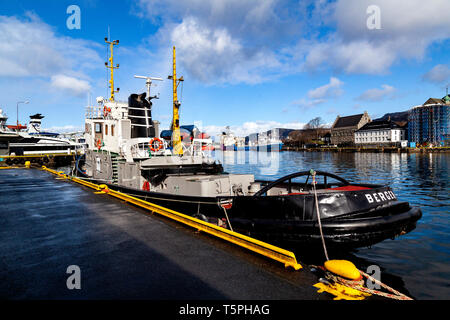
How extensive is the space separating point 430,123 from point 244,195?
14262 centimetres

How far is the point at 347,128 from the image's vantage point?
136875 millimetres

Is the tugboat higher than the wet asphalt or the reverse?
higher

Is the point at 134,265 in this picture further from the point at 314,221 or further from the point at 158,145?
the point at 158,145

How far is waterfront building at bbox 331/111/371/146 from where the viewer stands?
133 m

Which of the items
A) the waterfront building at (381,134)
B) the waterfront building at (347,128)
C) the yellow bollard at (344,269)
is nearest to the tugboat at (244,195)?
the yellow bollard at (344,269)

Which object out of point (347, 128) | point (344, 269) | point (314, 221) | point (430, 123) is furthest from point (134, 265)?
point (347, 128)

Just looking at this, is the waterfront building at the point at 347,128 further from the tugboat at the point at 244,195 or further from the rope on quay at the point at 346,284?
the rope on quay at the point at 346,284

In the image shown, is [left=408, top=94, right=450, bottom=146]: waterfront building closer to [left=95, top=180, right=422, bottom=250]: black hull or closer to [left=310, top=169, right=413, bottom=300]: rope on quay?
[left=95, top=180, right=422, bottom=250]: black hull

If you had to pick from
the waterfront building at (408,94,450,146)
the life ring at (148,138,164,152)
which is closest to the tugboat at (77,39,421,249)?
the life ring at (148,138,164,152)

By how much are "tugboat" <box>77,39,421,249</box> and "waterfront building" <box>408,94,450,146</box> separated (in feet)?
433
